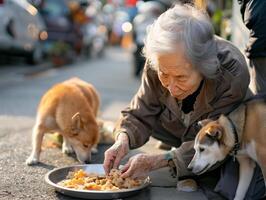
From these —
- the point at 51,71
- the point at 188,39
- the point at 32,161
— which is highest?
the point at 188,39

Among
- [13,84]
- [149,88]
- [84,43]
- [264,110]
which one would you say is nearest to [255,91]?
[264,110]

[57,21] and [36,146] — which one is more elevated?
[36,146]

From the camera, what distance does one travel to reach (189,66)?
3.44m

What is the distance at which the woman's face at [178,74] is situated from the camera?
3396mm

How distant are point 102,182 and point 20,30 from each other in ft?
29.6

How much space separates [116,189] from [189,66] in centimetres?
93

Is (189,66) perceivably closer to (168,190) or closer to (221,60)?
(221,60)

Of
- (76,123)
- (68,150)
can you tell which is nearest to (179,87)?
(76,123)

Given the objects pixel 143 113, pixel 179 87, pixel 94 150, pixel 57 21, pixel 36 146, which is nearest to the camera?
pixel 179 87

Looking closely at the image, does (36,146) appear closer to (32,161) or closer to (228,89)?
(32,161)

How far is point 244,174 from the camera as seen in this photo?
3.74 m

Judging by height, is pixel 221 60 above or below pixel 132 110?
above

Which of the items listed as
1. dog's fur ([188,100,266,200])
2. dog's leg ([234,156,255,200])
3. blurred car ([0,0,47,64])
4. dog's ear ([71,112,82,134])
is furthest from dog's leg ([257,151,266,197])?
blurred car ([0,0,47,64])

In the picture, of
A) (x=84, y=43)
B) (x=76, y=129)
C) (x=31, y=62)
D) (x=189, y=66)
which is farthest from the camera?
(x=84, y=43)
